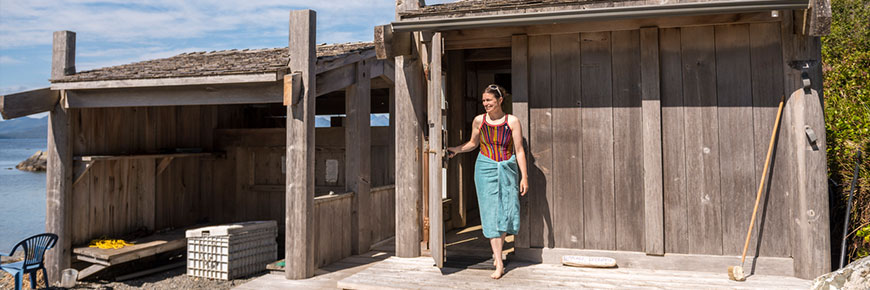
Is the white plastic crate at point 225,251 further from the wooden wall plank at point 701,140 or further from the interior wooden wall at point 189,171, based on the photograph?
the wooden wall plank at point 701,140

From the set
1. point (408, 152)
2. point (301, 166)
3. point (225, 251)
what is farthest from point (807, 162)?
point (225, 251)

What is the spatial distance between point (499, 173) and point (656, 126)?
1.42m

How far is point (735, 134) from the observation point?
4.52 metres

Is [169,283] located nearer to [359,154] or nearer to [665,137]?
[359,154]

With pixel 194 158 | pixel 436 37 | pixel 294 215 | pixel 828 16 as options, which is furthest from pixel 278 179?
pixel 828 16

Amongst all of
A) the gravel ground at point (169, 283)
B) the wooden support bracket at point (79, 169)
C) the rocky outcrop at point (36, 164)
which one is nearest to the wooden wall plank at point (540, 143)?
the gravel ground at point (169, 283)

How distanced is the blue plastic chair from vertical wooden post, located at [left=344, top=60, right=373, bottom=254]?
355 cm

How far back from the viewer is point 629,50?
15.5 ft

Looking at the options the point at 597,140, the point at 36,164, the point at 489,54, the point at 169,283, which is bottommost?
the point at 169,283

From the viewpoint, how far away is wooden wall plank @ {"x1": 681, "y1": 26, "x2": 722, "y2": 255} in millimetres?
4555

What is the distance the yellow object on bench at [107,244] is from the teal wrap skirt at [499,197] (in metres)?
5.11

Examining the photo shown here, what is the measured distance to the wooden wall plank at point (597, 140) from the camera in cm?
477

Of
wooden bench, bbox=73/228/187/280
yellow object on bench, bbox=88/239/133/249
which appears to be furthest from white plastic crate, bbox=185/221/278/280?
yellow object on bench, bbox=88/239/133/249

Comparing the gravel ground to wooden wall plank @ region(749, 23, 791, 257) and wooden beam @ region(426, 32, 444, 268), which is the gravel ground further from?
wooden wall plank @ region(749, 23, 791, 257)
